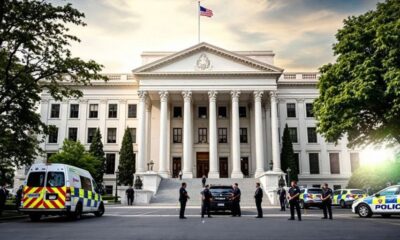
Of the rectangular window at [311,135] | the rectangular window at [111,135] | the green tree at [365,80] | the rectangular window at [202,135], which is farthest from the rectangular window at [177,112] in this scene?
→ the green tree at [365,80]

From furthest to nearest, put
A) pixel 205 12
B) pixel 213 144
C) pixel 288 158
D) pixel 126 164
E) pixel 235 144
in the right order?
pixel 288 158
pixel 126 164
pixel 235 144
pixel 213 144
pixel 205 12

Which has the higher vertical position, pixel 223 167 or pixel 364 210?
pixel 223 167

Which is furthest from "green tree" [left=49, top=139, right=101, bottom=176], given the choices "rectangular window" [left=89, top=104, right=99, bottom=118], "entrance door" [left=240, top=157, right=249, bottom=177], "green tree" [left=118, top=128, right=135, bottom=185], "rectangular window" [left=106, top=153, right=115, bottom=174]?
"entrance door" [left=240, top=157, right=249, bottom=177]

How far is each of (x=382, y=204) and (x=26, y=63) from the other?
2038cm

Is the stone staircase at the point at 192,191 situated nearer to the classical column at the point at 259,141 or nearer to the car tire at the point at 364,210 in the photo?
the classical column at the point at 259,141

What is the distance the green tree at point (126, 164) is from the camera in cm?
4228

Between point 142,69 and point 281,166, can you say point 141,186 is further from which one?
point 281,166

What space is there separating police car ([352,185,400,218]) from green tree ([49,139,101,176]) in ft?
92.8

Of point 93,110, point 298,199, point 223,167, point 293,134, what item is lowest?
point 298,199

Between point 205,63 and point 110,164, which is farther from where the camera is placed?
point 110,164

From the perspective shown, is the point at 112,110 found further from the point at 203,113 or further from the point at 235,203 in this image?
the point at 235,203

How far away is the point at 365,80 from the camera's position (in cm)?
2077

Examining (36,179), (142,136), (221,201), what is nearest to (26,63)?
(36,179)

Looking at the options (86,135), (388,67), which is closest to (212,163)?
(86,135)
